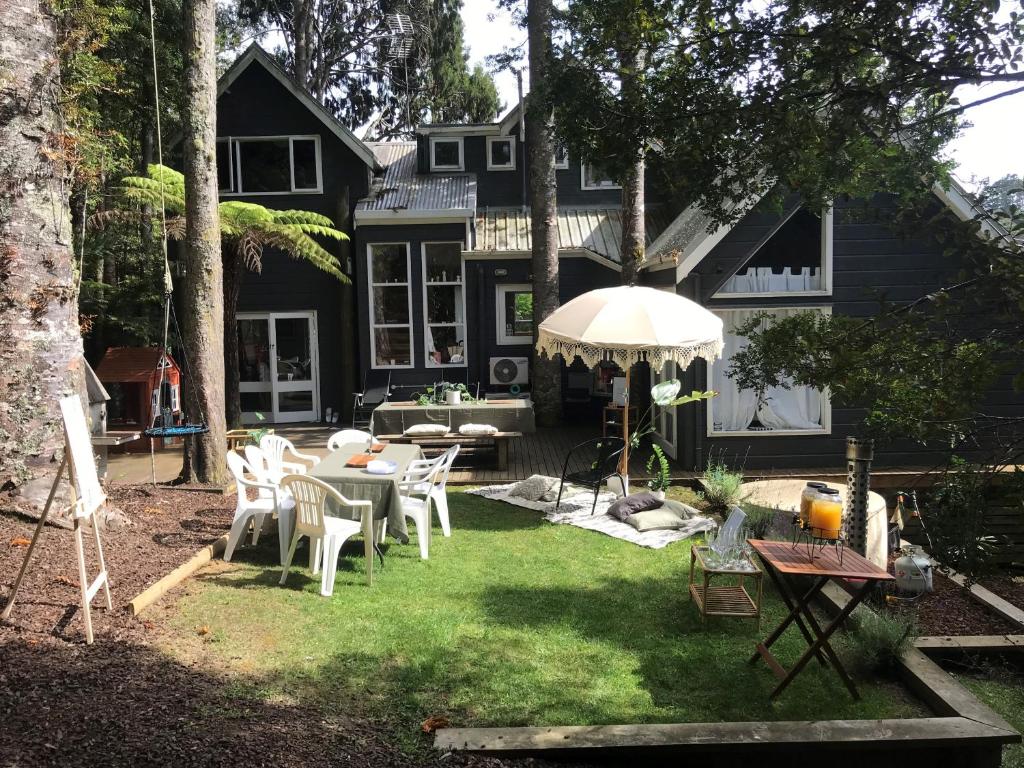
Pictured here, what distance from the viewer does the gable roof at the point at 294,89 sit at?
45.6 feet

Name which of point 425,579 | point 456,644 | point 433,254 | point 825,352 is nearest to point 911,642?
point 825,352

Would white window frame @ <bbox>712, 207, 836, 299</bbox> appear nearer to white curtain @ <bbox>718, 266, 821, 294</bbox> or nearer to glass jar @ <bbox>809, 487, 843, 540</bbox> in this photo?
white curtain @ <bbox>718, 266, 821, 294</bbox>

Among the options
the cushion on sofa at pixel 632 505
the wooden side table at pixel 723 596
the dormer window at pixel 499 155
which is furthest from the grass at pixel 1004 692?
the dormer window at pixel 499 155

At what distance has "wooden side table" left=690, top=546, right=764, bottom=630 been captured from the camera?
16.6 feet

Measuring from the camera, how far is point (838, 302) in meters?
9.51

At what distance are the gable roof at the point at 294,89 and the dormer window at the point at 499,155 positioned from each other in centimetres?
277

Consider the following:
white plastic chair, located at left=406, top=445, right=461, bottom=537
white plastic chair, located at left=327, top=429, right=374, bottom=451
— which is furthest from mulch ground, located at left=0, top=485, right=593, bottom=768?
white plastic chair, located at left=327, top=429, right=374, bottom=451

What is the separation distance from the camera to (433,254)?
46.5 feet

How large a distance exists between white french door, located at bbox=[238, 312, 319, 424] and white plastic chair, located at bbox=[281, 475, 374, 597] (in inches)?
358

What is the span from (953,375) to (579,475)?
5022 mm

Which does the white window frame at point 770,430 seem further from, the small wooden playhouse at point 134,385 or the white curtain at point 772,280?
the small wooden playhouse at point 134,385

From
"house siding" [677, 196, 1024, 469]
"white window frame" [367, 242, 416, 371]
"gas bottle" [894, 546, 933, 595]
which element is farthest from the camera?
"white window frame" [367, 242, 416, 371]

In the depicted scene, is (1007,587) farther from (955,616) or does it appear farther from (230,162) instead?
(230,162)

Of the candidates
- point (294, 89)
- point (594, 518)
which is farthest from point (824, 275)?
point (294, 89)
